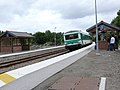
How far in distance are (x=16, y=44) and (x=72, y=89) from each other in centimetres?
3168

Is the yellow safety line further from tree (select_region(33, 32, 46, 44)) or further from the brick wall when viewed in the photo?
tree (select_region(33, 32, 46, 44))

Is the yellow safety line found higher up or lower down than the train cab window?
lower down

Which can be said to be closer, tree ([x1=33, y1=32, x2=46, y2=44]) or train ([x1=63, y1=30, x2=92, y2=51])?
train ([x1=63, y1=30, x2=92, y2=51])

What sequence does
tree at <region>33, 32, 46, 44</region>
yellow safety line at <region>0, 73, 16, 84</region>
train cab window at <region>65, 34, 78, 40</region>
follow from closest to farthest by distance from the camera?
1. yellow safety line at <region>0, 73, 16, 84</region>
2. train cab window at <region>65, 34, 78, 40</region>
3. tree at <region>33, 32, 46, 44</region>

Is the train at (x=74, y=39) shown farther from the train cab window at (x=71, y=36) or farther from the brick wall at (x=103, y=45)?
the brick wall at (x=103, y=45)

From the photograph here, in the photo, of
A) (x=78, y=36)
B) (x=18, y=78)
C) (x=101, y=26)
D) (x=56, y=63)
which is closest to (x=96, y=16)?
(x=101, y=26)

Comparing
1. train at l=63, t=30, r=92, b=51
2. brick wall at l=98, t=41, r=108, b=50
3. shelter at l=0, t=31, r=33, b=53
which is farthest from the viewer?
shelter at l=0, t=31, r=33, b=53

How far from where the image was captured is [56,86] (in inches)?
271

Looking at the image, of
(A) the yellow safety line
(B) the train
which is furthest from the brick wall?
(A) the yellow safety line

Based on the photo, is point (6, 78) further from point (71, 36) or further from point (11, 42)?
point (11, 42)

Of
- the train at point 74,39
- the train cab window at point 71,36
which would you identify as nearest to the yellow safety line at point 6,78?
the train at point 74,39

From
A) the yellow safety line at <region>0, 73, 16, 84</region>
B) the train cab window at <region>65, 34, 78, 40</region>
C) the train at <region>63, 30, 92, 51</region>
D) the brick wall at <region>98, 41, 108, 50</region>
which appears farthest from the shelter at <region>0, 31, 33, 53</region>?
the yellow safety line at <region>0, 73, 16, 84</region>

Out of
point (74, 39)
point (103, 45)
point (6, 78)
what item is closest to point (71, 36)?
point (74, 39)

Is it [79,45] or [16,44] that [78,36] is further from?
[16,44]
